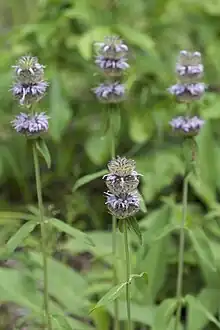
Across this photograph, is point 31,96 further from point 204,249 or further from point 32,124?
point 204,249

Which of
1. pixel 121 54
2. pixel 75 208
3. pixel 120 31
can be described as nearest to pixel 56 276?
pixel 75 208

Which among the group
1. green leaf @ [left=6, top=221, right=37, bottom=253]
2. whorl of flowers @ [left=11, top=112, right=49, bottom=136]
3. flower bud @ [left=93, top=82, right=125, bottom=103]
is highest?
flower bud @ [left=93, top=82, right=125, bottom=103]

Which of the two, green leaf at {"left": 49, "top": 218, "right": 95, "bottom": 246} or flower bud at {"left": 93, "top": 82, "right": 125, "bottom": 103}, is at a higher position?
flower bud at {"left": 93, "top": 82, "right": 125, "bottom": 103}

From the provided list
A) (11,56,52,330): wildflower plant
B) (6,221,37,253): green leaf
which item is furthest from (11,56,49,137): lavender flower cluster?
(6,221,37,253): green leaf

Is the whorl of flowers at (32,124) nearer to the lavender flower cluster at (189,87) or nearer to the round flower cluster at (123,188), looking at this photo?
the round flower cluster at (123,188)

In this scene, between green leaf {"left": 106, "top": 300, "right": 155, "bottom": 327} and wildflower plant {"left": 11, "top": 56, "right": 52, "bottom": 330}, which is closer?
wildflower plant {"left": 11, "top": 56, "right": 52, "bottom": 330}

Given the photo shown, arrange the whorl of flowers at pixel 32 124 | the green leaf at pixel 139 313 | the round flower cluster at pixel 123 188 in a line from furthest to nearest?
the green leaf at pixel 139 313 → the whorl of flowers at pixel 32 124 → the round flower cluster at pixel 123 188

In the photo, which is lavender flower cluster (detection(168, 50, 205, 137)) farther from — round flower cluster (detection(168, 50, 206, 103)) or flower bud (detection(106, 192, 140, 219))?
flower bud (detection(106, 192, 140, 219))

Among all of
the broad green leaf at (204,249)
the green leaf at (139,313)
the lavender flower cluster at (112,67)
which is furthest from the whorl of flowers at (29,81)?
the green leaf at (139,313)
